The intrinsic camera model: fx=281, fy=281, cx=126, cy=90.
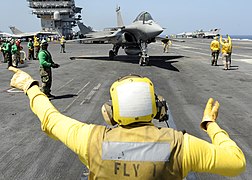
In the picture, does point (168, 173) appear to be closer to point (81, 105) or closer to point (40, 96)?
point (40, 96)

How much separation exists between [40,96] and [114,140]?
2.22ft

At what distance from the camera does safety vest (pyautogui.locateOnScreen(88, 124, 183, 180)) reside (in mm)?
1704

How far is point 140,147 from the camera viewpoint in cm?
171

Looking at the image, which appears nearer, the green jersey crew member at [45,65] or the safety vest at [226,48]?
the green jersey crew member at [45,65]

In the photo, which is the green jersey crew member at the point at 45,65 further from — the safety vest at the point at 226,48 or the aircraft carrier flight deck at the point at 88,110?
the safety vest at the point at 226,48

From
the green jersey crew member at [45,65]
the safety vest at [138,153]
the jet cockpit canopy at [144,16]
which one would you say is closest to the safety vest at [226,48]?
the jet cockpit canopy at [144,16]

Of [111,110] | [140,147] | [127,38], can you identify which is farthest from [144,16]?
[140,147]

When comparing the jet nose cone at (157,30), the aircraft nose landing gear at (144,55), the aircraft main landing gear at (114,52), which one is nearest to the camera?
the jet nose cone at (157,30)

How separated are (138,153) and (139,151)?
0.04ft

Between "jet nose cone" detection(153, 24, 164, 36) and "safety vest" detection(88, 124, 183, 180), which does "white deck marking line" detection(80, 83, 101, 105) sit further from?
"safety vest" detection(88, 124, 183, 180)

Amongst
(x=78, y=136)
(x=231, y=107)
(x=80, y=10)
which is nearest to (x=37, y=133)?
(x=78, y=136)

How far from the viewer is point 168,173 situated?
173cm

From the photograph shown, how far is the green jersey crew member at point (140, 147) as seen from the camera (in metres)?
1.71

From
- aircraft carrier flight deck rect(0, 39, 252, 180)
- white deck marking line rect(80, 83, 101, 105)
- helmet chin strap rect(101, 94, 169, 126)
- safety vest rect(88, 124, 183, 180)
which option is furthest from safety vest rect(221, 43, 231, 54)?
safety vest rect(88, 124, 183, 180)
